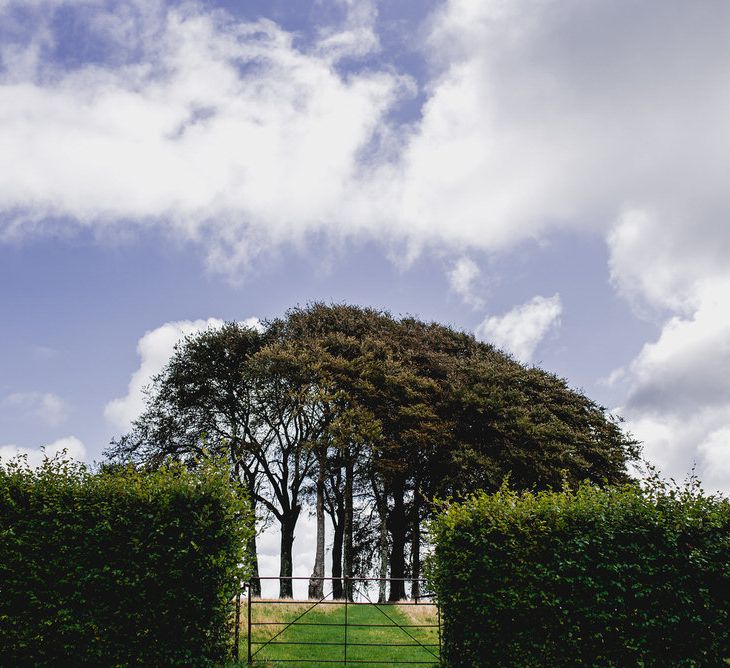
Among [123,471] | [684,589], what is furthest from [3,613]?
[684,589]

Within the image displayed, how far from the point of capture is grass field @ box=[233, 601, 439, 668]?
14.2 meters

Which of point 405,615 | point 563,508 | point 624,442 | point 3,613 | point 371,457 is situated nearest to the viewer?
point 3,613

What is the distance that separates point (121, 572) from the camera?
1119 cm

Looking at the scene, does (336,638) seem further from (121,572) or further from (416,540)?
(416,540)

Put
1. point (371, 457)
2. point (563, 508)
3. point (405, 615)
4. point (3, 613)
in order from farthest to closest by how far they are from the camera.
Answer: point (371, 457) → point (405, 615) → point (563, 508) → point (3, 613)

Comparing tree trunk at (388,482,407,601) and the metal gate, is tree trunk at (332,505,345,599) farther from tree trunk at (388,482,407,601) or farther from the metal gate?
the metal gate

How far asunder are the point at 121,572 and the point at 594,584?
8.78 meters

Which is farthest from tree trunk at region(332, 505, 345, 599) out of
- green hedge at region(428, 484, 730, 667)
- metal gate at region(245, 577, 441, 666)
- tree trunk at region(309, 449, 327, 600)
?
green hedge at region(428, 484, 730, 667)

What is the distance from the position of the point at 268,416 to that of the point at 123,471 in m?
17.2

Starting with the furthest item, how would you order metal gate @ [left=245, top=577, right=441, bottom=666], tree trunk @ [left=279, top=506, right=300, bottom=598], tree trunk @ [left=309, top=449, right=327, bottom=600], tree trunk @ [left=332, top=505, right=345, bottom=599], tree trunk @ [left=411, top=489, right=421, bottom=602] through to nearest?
tree trunk @ [left=332, top=505, right=345, bottom=599]
tree trunk @ [left=411, top=489, right=421, bottom=602]
tree trunk @ [left=279, top=506, right=300, bottom=598]
tree trunk @ [left=309, top=449, right=327, bottom=600]
metal gate @ [left=245, top=577, right=441, bottom=666]

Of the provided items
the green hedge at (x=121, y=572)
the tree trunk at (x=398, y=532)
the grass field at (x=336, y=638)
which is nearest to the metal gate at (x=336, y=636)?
the grass field at (x=336, y=638)

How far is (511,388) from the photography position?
29828 millimetres

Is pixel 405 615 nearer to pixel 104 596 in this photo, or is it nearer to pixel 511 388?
pixel 104 596

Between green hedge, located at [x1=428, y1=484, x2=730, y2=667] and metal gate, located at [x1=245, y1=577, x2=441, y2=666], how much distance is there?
1.98 meters
